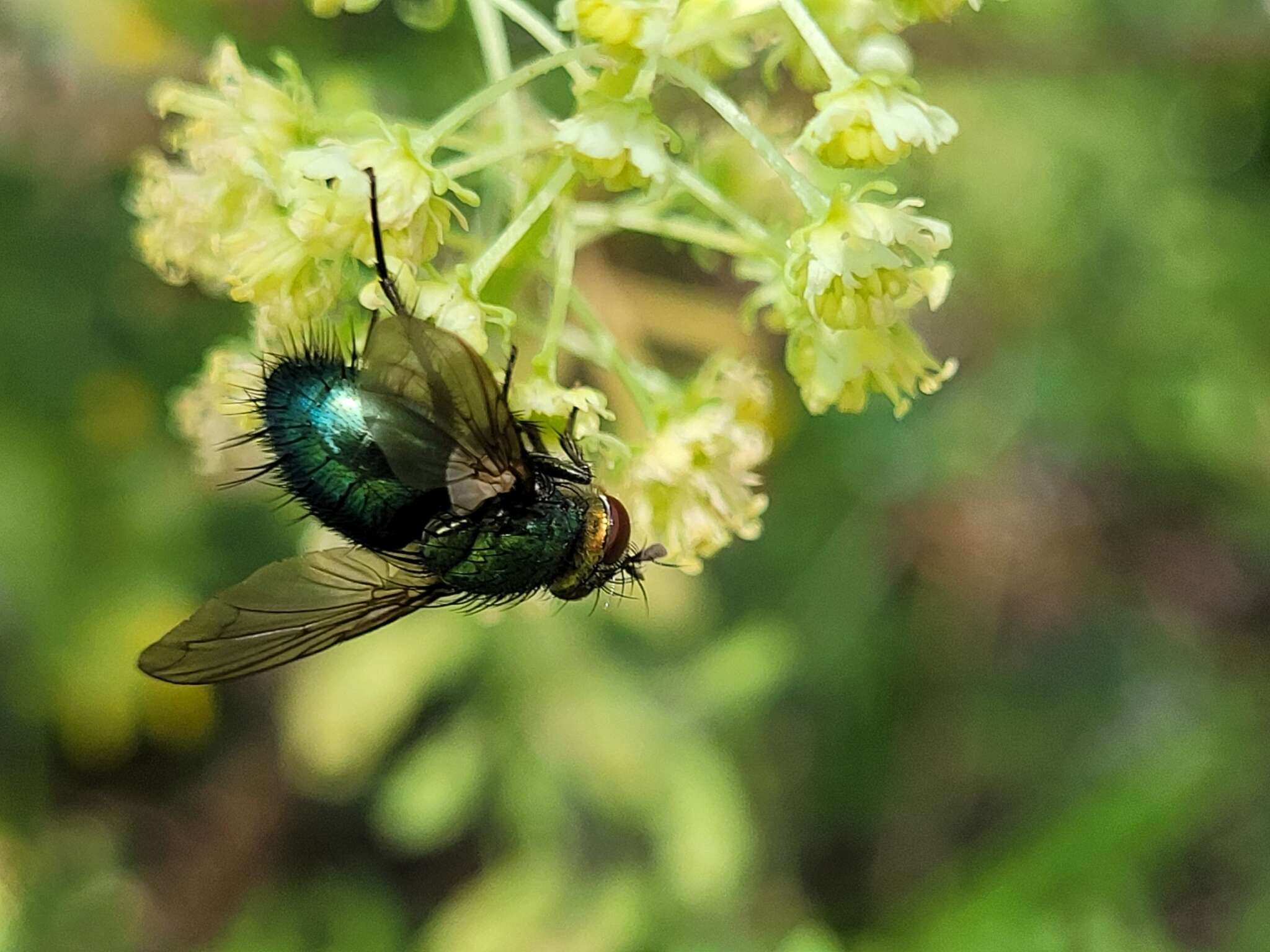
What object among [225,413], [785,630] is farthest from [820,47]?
[785,630]

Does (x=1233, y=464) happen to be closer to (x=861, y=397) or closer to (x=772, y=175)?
(x=772, y=175)

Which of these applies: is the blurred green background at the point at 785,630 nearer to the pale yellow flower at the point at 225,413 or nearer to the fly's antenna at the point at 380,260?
the pale yellow flower at the point at 225,413

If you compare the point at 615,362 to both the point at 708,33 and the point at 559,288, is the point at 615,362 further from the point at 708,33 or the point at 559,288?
the point at 708,33

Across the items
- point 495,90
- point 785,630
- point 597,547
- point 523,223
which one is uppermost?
point 495,90

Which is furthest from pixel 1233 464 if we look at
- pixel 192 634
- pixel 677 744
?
pixel 192 634

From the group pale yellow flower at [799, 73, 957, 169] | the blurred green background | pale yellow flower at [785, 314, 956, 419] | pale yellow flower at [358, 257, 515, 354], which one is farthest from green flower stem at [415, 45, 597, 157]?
the blurred green background

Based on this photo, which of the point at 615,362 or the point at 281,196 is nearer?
the point at 281,196
